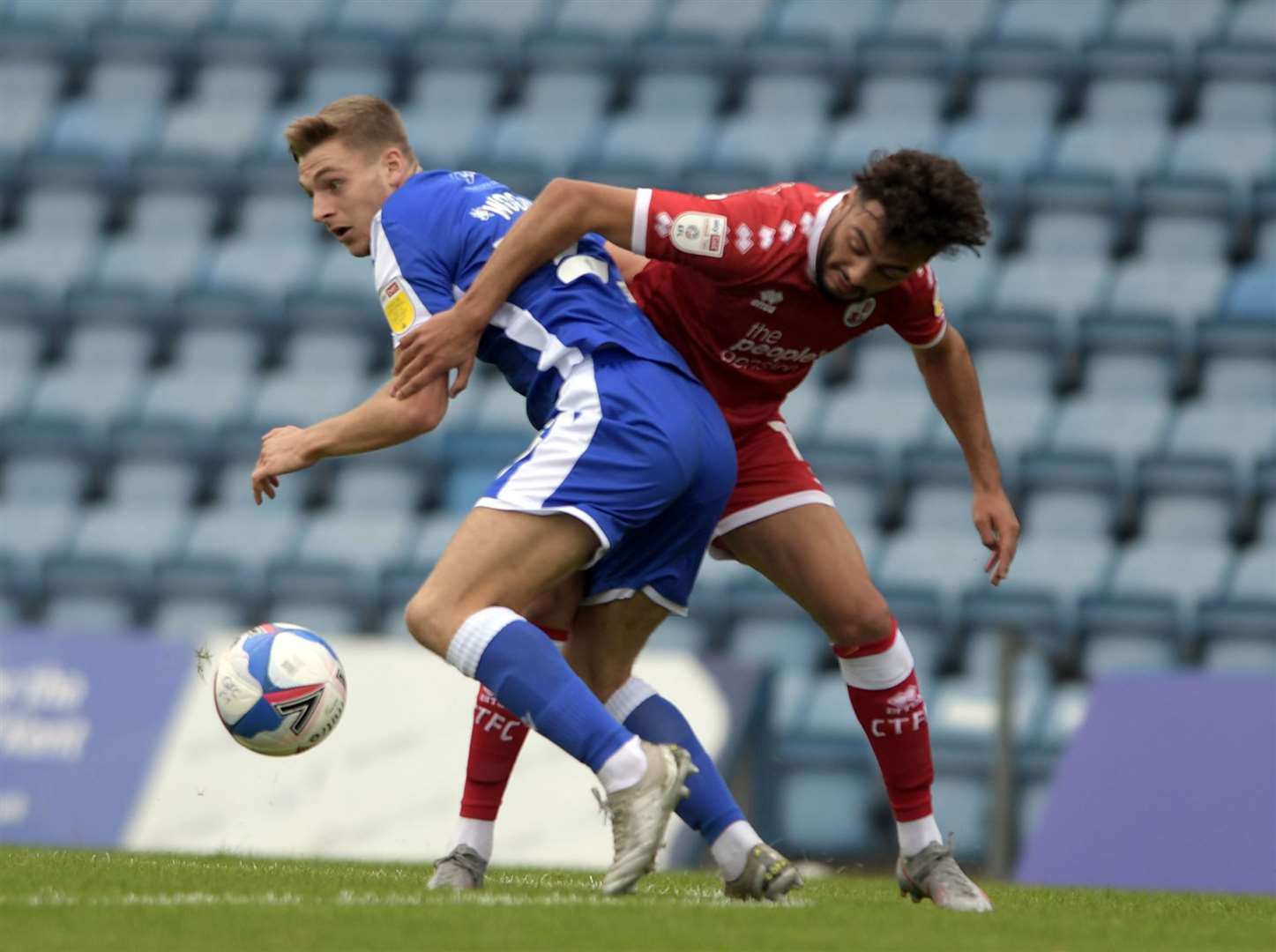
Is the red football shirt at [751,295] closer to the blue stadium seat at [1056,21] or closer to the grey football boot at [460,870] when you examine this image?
the grey football boot at [460,870]

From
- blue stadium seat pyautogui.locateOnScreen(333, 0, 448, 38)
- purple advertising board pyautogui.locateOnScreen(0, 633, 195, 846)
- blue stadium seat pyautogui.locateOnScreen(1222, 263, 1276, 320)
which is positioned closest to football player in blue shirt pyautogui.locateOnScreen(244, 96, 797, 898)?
purple advertising board pyautogui.locateOnScreen(0, 633, 195, 846)

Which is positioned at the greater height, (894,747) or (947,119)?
(947,119)

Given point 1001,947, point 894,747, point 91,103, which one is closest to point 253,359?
point 91,103

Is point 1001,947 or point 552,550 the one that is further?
point 552,550

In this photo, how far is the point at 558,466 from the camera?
402cm

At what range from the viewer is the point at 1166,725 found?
7262 mm

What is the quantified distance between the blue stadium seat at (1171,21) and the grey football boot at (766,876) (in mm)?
7773

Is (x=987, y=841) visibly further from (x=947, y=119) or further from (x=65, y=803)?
(x=947, y=119)

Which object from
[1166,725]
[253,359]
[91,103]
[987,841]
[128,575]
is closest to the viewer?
[1166,725]

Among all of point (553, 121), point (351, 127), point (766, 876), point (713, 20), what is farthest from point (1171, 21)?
point (766, 876)

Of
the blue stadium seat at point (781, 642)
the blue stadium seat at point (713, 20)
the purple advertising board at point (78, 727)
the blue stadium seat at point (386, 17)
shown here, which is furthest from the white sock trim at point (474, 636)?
the blue stadium seat at point (386, 17)

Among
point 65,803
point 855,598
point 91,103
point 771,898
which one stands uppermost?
point 91,103

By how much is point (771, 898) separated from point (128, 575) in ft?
22.0

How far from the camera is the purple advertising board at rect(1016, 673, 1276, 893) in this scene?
23.1 ft
